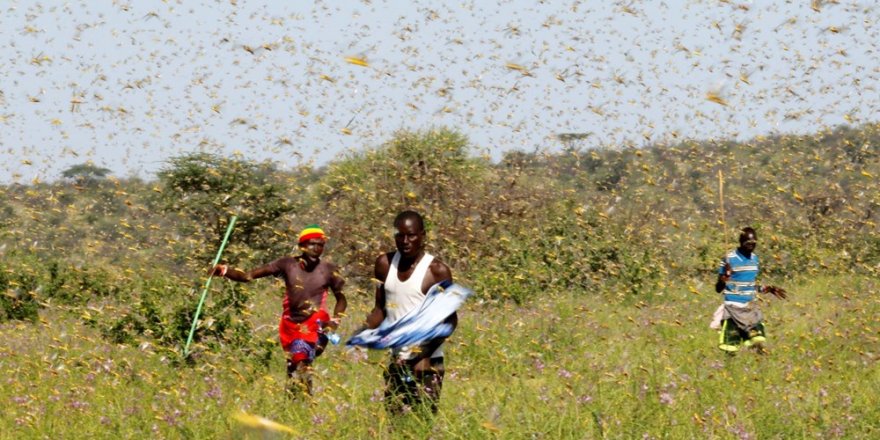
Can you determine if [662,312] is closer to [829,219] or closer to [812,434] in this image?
[812,434]

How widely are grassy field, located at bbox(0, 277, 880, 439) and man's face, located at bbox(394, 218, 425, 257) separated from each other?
0.69 m

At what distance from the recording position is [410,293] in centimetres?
658

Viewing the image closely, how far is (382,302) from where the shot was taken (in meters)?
6.88

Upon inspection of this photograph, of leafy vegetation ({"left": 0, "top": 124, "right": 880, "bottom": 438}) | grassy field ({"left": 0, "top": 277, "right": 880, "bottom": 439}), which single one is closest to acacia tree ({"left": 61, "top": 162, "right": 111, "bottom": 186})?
leafy vegetation ({"left": 0, "top": 124, "right": 880, "bottom": 438})

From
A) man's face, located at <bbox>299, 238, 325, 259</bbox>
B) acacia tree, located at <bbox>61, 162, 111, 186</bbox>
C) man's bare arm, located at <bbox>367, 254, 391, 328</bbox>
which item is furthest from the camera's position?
acacia tree, located at <bbox>61, 162, 111, 186</bbox>

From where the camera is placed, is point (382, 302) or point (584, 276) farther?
point (584, 276)

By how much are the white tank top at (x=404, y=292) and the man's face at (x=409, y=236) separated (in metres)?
0.12

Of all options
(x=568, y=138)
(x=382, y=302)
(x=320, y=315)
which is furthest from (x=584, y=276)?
(x=568, y=138)

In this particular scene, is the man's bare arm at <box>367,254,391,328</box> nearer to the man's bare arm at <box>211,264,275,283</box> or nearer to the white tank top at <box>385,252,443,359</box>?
the white tank top at <box>385,252,443,359</box>

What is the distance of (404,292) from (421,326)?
0.99ft

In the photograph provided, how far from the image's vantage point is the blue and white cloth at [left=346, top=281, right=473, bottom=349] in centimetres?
639

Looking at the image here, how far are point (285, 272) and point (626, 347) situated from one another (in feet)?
13.1

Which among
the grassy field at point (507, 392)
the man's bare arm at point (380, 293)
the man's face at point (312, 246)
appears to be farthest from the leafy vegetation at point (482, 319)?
the man's face at point (312, 246)

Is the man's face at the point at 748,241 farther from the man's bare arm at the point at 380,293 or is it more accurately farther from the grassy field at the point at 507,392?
the man's bare arm at the point at 380,293
